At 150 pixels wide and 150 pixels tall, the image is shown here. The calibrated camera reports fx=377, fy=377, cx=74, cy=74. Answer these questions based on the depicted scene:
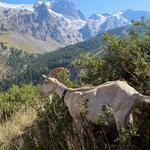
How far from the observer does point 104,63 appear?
33.0 feet

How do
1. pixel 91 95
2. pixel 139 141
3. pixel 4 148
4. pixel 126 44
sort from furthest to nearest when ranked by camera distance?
pixel 126 44 → pixel 4 148 → pixel 91 95 → pixel 139 141

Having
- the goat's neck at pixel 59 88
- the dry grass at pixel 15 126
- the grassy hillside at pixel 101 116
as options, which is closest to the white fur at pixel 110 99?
the grassy hillside at pixel 101 116

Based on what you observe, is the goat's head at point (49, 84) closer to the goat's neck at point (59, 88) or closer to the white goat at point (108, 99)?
the goat's neck at point (59, 88)

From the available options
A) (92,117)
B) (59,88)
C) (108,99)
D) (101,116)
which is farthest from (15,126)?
(101,116)

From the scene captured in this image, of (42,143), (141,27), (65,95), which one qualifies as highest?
(141,27)

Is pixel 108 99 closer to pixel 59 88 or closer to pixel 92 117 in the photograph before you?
pixel 92 117

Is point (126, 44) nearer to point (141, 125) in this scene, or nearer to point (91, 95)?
point (91, 95)

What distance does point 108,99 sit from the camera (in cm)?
696

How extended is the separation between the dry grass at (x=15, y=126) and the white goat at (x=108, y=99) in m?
1.82

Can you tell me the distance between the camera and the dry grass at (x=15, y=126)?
380 inches

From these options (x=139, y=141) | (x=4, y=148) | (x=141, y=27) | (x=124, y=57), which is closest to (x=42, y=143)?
(x=4, y=148)

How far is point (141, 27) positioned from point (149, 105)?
4.35 metres

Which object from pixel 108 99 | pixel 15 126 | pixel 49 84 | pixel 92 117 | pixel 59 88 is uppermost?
pixel 108 99

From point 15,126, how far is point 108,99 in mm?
4572
